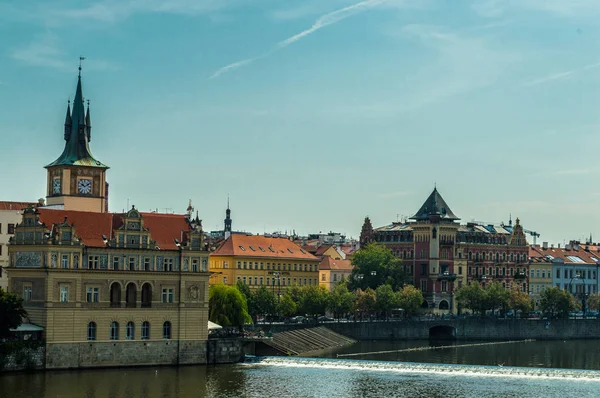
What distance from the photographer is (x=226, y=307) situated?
412 ft

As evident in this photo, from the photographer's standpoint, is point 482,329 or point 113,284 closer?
point 113,284

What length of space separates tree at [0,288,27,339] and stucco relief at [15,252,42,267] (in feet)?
13.1

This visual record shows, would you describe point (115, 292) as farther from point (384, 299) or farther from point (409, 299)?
point (409, 299)

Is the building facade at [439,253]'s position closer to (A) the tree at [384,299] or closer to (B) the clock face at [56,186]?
(A) the tree at [384,299]

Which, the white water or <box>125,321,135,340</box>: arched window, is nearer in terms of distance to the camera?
the white water

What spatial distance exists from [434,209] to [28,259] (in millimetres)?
98704

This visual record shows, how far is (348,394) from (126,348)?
23936 millimetres

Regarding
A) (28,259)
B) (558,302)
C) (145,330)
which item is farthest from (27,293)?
(558,302)

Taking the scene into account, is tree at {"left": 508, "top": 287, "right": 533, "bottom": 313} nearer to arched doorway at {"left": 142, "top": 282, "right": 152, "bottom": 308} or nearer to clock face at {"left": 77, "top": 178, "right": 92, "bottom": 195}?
clock face at {"left": 77, "top": 178, "right": 92, "bottom": 195}

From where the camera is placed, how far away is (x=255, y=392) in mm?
94812

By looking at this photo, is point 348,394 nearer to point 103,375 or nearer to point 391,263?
point 103,375

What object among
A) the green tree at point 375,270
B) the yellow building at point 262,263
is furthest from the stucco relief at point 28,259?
the green tree at point 375,270

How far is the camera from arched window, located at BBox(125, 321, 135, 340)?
359 ft

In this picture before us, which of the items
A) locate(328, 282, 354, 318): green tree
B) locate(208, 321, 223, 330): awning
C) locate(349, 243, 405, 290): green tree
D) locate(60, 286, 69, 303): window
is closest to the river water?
locate(208, 321, 223, 330): awning
